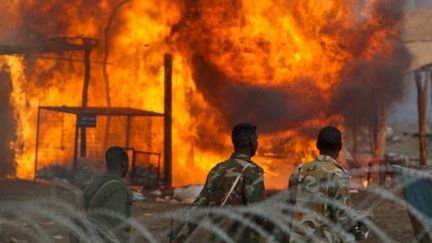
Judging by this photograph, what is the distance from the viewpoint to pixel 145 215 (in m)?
13.9

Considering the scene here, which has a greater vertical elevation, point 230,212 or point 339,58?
point 339,58

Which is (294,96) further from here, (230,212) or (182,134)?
(230,212)

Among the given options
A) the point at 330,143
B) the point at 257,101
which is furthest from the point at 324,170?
the point at 257,101

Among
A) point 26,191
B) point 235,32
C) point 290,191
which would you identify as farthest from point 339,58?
point 290,191

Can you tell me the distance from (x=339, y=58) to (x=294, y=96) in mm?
1617

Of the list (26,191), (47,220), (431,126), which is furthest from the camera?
(431,126)

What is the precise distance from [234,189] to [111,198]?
0.94m

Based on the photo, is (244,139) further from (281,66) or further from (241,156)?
(281,66)

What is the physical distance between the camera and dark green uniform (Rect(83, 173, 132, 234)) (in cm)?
548

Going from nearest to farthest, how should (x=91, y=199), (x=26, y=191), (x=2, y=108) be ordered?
(x=91, y=199), (x=26, y=191), (x=2, y=108)

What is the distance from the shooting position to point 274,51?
20.0 metres

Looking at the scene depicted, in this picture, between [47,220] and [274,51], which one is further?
[274,51]

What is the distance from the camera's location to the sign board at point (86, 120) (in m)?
18.0

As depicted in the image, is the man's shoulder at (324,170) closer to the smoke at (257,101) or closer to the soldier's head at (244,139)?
the soldier's head at (244,139)
